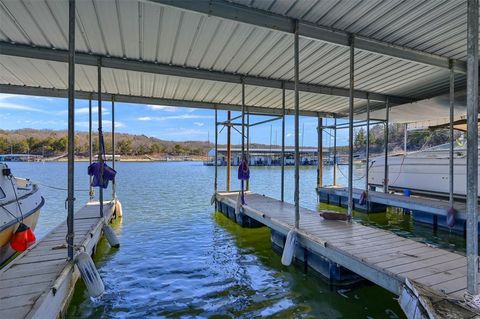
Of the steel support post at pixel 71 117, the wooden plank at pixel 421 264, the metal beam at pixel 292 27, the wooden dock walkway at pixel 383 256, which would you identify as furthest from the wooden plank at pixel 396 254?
the steel support post at pixel 71 117

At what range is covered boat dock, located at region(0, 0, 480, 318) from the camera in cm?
375

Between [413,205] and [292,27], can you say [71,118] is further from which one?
[413,205]

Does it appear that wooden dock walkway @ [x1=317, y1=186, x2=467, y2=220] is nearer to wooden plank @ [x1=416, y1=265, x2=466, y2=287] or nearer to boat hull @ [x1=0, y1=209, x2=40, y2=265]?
wooden plank @ [x1=416, y1=265, x2=466, y2=287]

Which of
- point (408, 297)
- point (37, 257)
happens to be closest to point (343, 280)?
point (408, 297)

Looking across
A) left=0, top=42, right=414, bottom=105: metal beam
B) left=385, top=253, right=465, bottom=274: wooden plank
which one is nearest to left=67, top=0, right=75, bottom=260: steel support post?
left=0, top=42, right=414, bottom=105: metal beam

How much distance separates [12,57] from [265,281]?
6464 millimetres

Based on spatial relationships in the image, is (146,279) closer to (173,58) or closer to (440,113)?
(173,58)

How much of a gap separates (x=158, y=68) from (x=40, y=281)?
197 inches

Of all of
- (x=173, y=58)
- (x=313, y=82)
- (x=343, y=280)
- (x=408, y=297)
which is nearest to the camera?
(x=408, y=297)

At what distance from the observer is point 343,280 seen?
4.77m

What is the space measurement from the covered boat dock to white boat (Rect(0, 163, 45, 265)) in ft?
5.05

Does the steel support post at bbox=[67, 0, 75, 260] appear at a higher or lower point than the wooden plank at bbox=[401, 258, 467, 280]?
higher

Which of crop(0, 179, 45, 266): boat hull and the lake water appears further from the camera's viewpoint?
crop(0, 179, 45, 266): boat hull

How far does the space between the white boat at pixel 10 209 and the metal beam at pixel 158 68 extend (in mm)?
2262
